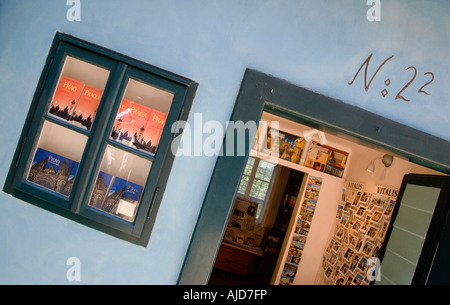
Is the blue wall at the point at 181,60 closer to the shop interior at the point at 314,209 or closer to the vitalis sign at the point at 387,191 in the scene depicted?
the shop interior at the point at 314,209

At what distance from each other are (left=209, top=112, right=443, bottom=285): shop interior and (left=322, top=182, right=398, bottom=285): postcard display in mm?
16

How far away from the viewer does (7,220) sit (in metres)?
2.11

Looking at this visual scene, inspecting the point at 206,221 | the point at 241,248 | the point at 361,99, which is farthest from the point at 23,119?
the point at 241,248

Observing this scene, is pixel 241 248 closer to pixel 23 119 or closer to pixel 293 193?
pixel 293 193

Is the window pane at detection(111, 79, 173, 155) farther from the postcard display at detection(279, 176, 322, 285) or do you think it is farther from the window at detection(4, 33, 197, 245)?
the postcard display at detection(279, 176, 322, 285)

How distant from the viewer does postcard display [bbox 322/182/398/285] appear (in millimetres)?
4348

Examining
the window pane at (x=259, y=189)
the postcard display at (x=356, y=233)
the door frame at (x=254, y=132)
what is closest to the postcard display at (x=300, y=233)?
the postcard display at (x=356, y=233)

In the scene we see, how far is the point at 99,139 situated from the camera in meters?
2.01

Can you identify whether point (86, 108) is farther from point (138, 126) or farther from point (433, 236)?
point (433, 236)

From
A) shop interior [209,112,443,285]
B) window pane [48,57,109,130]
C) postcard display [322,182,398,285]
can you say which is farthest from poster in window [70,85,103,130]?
postcard display [322,182,398,285]

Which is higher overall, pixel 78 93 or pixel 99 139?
pixel 78 93

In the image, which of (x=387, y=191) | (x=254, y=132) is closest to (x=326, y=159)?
(x=387, y=191)

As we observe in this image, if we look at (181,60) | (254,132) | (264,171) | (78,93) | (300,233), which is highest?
(181,60)

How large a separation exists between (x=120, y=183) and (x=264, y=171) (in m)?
7.04
